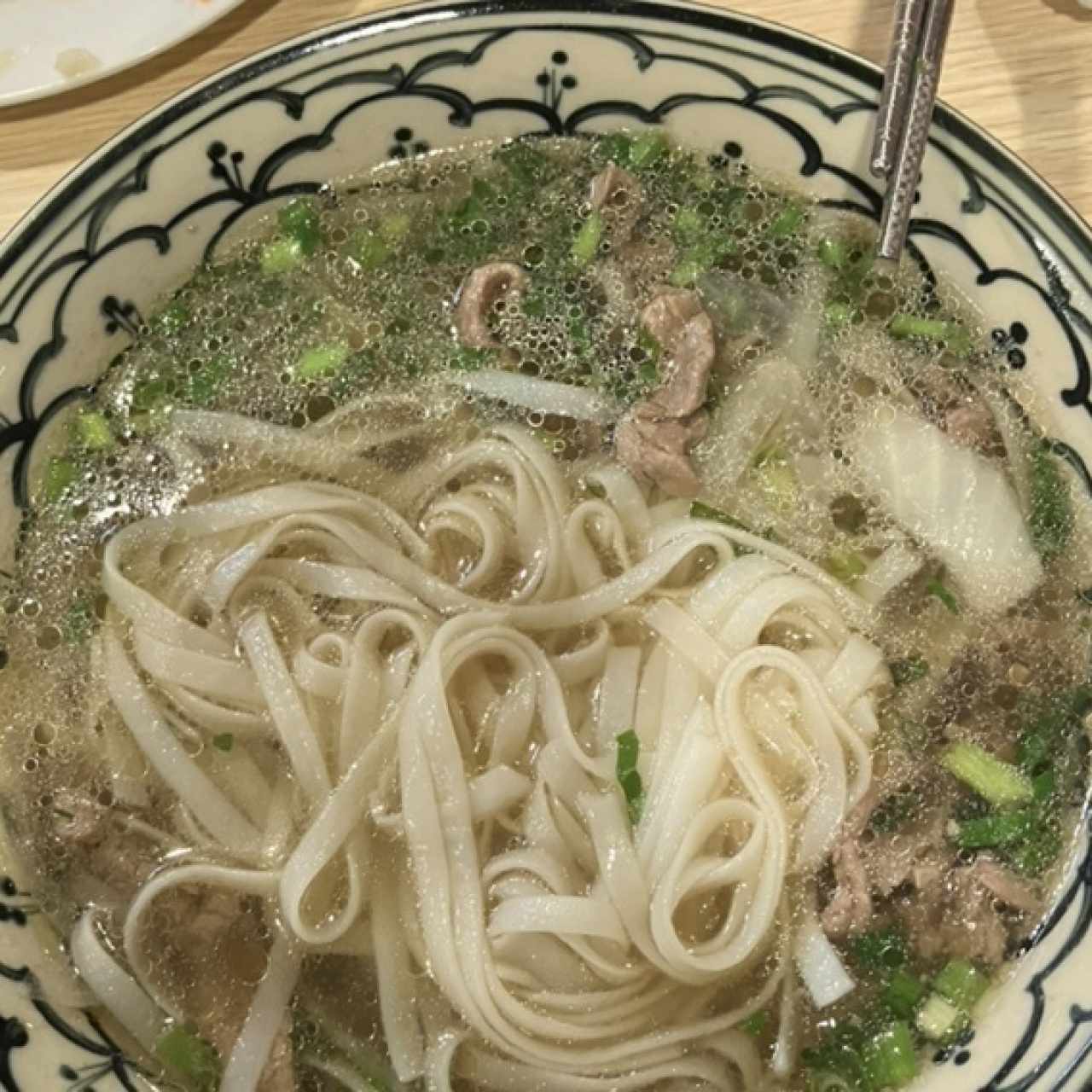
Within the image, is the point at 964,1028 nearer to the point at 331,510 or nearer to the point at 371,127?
the point at 331,510

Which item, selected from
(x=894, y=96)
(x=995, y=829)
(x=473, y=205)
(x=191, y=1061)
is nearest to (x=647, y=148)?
(x=473, y=205)

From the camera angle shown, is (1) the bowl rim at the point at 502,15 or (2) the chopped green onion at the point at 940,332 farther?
(2) the chopped green onion at the point at 940,332

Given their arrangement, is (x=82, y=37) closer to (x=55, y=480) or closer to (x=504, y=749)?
(x=55, y=480)

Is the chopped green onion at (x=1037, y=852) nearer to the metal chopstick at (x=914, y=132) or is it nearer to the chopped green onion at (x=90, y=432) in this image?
the metal chopstick at (x=914, y=132)

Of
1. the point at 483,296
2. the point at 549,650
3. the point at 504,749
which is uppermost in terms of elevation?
the point at 483,296

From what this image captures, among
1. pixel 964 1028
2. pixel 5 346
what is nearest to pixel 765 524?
pixel 964 1028

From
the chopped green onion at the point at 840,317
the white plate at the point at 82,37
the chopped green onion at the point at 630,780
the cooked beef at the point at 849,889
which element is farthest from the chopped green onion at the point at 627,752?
the white plate at the point at 82,37
